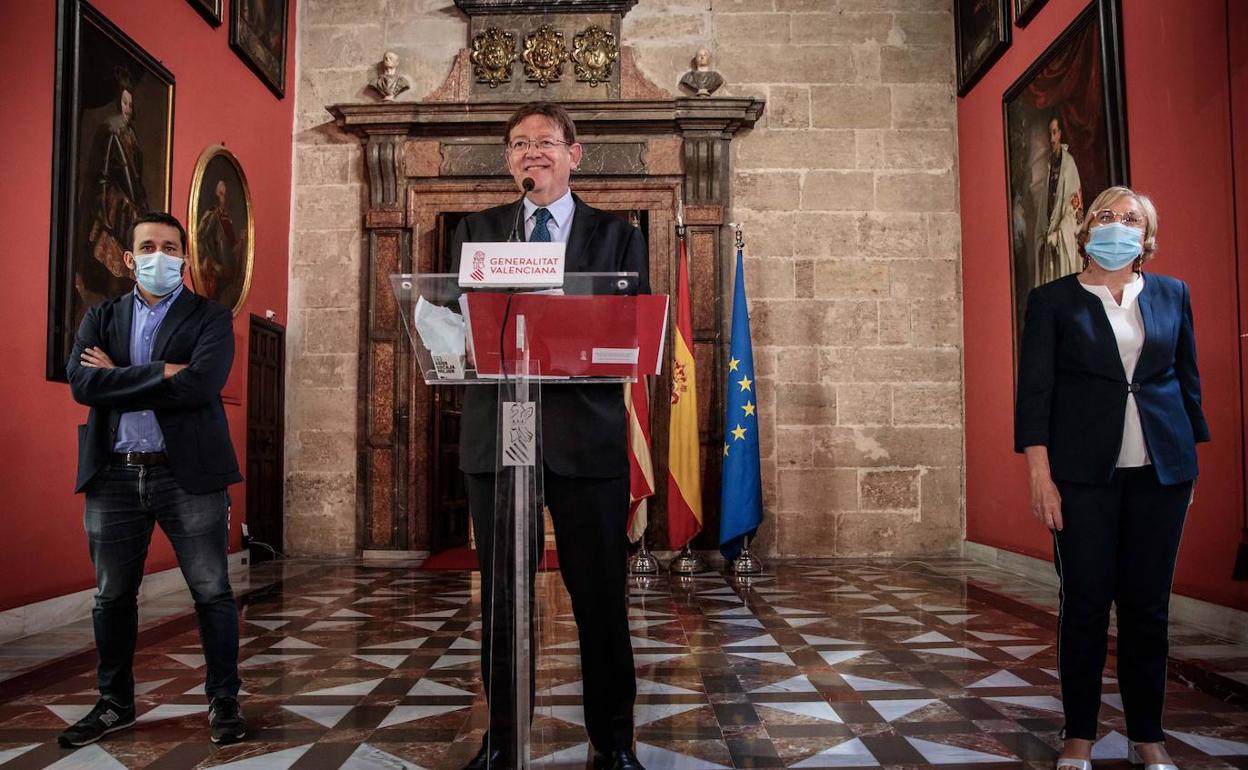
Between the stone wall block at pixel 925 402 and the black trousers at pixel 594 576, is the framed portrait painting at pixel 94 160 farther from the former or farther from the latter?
the stone wall block at pixel 925 402

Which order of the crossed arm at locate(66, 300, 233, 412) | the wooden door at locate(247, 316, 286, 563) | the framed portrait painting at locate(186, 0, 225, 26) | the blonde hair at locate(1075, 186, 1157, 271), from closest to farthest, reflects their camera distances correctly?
the blonde hair at locate(1075, 186, 1157, 271) → the crossed arm at locate(66, 300, 233, 412) → the framed portrait painting at locate(186, 0, 225, 26) → the wooden door at locate(247, 316, 286, 563)

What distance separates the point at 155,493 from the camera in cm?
270

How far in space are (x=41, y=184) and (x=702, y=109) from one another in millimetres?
4550

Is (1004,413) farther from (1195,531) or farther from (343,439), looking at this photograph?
(343,439)

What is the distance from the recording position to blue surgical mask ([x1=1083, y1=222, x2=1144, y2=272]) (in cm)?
235

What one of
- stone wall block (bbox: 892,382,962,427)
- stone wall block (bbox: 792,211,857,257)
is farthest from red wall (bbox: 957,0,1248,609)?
stone wall block (bbox: 792,211,857,257)

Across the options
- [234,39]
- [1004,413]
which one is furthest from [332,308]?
[1004,413]

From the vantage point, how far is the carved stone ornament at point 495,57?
7496mm

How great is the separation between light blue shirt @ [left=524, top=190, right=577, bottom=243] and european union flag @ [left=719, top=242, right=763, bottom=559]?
4501mm

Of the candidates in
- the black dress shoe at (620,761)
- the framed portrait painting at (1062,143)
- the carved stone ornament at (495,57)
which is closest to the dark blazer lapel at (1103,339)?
the black dress shoe at (620,761)

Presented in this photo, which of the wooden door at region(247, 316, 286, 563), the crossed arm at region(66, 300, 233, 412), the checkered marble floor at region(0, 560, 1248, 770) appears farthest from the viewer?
the wooden door at region(247, 316, 286, 563)

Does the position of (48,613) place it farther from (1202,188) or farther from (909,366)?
(909,366)

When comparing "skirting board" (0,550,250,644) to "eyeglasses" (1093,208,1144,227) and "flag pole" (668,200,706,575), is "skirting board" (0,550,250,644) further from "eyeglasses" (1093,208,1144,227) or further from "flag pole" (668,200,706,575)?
"eyeglasses" (1093,208,1144,227)

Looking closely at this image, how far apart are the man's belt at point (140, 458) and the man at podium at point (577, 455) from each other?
1.10m
